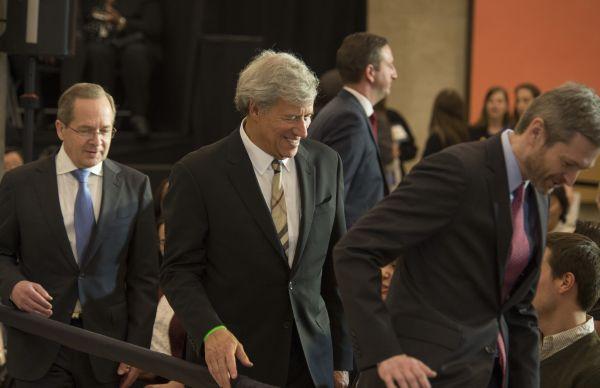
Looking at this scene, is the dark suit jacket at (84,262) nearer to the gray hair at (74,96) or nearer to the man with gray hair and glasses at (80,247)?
the man with gray hair and glasses at (80,247)

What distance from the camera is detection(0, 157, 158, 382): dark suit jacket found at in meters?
3.44

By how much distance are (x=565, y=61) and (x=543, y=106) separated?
745 cm

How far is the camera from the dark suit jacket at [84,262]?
3.44 meters

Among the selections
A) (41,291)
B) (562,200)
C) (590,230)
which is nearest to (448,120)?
(562,200)

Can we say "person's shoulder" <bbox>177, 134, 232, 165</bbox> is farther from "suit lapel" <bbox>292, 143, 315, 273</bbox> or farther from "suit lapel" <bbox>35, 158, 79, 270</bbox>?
"suit lapel" <bbox>35, 158, 79, 270</bbox>

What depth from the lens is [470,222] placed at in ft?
7.68

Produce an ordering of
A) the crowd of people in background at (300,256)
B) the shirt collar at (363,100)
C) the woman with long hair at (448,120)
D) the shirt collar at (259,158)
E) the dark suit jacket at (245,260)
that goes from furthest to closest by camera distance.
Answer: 1. the woman with long hair at (448,120)
2. the shirt collar at (363,100)
3. the shirt collar at (259,158)
4. the dark suit jacket at (245,260)
5. the crowd of people in background at (300,256)

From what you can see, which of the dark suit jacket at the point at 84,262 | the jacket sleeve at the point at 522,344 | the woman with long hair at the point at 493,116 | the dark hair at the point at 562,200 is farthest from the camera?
the woman with long hair at the point at 493,116

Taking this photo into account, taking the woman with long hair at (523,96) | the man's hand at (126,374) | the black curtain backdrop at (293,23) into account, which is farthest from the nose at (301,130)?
the black curtain backdrop at (293,23)

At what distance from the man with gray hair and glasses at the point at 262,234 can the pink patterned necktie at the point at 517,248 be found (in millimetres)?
590

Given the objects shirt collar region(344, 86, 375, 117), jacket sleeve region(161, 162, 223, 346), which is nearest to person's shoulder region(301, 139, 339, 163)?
jacket sleeve region(161, 162, 223, 346)

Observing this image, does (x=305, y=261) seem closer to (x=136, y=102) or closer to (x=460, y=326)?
(x=460, y=326)

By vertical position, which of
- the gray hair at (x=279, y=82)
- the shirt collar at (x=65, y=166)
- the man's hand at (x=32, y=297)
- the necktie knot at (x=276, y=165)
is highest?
the gray hair at (x=279, y=82)

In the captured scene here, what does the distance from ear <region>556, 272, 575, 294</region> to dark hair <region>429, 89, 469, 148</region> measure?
143 inches
